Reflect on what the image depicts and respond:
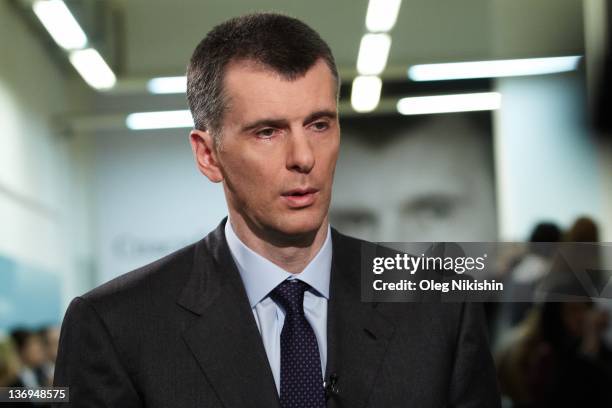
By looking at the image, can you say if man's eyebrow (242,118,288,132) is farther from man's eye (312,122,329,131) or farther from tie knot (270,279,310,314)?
tie knot (270,279,310,314)

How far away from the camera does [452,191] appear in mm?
3191

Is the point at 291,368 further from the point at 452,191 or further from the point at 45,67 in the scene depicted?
the point at 45,67

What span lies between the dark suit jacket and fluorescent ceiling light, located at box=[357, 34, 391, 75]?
175 cm

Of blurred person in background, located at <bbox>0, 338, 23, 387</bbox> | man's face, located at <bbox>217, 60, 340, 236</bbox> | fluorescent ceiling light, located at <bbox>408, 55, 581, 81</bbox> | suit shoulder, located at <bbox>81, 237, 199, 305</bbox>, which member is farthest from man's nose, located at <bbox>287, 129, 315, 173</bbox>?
fluorescent ceiling light, located at <bbox>408, 55, 581, 81</bbox>

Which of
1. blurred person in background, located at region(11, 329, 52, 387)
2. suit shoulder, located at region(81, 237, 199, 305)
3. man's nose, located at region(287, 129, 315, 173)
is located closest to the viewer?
man's nose, located at region(287, 129, 315, 173)

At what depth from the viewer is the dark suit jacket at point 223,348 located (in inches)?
55.6

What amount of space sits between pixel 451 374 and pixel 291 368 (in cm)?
26

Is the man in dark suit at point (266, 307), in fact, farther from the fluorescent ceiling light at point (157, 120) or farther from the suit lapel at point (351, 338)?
the fluorescent ceiling light at point (157, 120)

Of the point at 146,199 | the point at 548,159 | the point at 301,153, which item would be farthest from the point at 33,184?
the point at 301,153

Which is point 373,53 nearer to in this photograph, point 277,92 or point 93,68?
point 93,68

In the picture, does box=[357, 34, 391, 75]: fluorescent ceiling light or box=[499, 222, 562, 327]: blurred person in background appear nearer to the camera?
box=[499, 222, 562, 327]: blurred person in background

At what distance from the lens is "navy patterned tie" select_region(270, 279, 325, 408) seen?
1405 millimetres

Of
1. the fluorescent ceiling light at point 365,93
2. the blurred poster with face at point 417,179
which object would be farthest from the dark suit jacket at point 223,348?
the fluorescent ceiling light at point 365,93

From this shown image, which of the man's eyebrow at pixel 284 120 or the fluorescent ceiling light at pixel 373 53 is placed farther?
the fluorescent ceiling light at pixel 373 53
